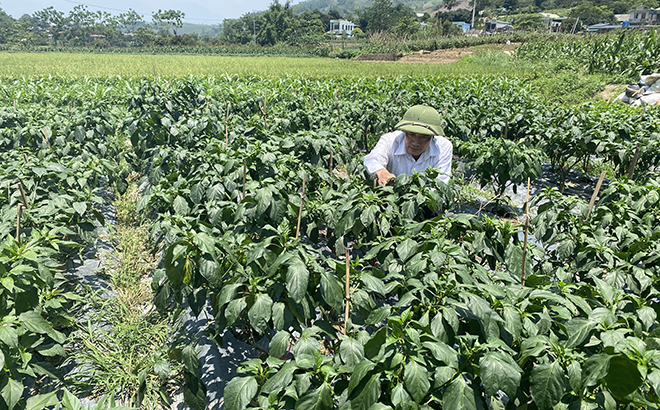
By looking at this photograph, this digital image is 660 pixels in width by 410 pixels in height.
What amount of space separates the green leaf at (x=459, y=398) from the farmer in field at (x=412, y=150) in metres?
2.13

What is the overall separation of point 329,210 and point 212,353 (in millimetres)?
1260

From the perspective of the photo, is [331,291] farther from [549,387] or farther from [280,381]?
[549,387]

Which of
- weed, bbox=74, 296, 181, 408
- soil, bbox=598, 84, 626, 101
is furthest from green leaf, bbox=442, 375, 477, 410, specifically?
soil, bbox=598, 84, 626, 101

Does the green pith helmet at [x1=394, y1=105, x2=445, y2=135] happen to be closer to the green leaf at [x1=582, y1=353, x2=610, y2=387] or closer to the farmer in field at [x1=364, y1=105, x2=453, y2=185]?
the farmer in field at [x1=364, y1=105, x2=453, y2=185]

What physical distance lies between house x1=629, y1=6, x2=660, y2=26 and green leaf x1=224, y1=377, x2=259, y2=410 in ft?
306

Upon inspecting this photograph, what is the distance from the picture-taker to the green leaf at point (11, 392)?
172cm

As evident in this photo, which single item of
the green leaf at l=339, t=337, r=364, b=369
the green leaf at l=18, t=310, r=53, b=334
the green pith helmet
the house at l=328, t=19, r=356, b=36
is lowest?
the green leaf at l=18, t=310, r=53, b=334

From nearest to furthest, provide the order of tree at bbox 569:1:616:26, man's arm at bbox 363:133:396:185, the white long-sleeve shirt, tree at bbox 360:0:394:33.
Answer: man's arm at bbox 363:133:396:185
the white long-sleeve shirt
tree at bbox 360:0:394:33
tree at bbox 569:1:616:26

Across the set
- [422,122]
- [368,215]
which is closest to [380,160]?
[422,122]

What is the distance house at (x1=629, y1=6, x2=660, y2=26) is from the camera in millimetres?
70281

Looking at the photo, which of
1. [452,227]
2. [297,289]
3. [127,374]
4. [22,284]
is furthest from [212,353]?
[452,227]

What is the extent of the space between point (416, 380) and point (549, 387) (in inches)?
17.4

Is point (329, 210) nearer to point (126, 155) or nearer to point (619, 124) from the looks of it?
point (126, 155)

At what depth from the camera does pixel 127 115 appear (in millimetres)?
5168
